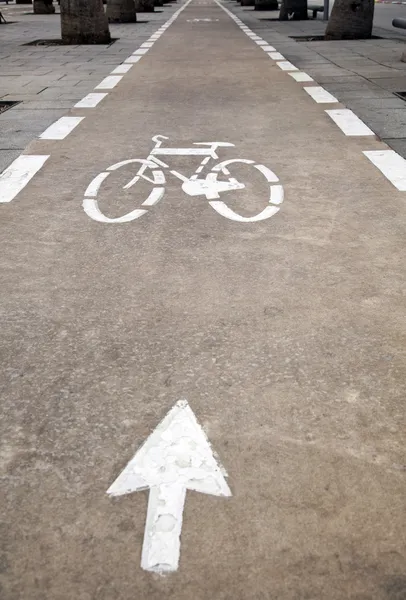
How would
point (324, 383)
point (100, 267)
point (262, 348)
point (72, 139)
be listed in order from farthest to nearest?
1. point (72, 139)
2. point (100, 267)
3. point (262, 348)
4. point (324, 383)

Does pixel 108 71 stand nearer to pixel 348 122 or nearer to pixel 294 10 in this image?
pixel 348 122

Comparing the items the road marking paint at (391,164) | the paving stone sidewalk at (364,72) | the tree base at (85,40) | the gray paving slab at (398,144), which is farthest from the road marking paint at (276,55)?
Answer: the road marking paint at (391,164)

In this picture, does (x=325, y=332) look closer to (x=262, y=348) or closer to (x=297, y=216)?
(x=262, y=348)

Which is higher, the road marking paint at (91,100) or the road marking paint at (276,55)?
the road marking paint at (91,100)

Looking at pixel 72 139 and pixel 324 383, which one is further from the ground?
pixel 324 383

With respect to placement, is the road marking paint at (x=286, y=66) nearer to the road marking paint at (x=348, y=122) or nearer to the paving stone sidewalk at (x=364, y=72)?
the paving stone sidewalk at (x=364, y=72)

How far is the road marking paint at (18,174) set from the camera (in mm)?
4914

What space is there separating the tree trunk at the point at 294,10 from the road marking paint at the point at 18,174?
21.7 m

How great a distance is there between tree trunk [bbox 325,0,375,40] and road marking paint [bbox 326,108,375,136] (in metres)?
9.53

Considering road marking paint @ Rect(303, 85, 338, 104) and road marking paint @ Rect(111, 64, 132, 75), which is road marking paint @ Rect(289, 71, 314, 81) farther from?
road marking paint @ Rect(111, 64, 132, 75)

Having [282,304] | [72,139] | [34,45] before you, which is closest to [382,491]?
[282,304]

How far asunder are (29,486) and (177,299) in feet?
4.66

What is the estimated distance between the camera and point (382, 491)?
200 cm

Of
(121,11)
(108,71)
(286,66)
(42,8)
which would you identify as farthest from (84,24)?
(42,8)
